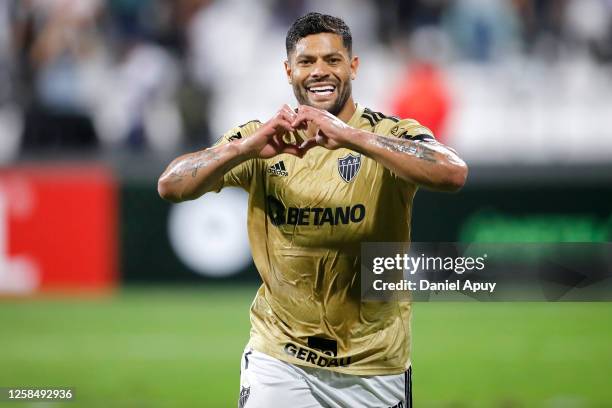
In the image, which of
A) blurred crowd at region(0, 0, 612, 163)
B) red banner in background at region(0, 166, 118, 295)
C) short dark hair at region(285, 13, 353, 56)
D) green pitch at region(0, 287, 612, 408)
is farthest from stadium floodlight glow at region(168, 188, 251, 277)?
short dark hair at region(285, 13, 353, 56)

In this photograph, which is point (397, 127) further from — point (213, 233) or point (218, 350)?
point (213, 233)

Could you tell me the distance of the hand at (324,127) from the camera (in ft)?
13.7

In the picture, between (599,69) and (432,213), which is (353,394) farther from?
(599,69)

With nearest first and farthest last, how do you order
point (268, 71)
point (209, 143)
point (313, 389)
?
1. point (313, 389)
2. point (209, 143)
3. point (268, 71)

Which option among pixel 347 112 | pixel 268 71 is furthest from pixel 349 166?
pixel 268 71

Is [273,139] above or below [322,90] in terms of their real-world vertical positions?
below

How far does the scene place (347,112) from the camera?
4.67m

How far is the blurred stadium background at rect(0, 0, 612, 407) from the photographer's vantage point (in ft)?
37.2

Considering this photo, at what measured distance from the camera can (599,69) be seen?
49.2ft

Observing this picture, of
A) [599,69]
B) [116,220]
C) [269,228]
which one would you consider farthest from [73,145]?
[269,228]

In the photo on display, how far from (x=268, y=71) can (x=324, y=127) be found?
11.4m

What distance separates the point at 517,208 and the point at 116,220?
472 cm

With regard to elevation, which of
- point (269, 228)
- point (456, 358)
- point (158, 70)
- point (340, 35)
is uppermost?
point (158, 70)

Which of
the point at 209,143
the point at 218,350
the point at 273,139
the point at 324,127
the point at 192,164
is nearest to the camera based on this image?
the point at 324,127
